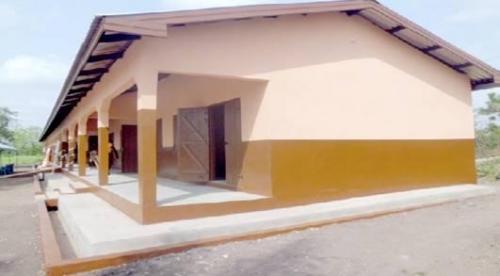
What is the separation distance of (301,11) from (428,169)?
5.12 m

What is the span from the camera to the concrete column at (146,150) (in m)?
6.25

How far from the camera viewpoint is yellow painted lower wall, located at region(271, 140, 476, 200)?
782 cm

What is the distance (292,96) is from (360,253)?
3685mm

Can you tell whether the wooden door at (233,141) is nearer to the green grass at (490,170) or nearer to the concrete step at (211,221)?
the concrete step at (211,221)

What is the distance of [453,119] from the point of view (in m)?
10.2

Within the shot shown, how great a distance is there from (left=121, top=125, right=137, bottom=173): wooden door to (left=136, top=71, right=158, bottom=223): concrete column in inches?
446

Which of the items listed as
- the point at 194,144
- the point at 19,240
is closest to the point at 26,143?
the point at 194,144

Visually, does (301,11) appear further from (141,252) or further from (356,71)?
(141,252)

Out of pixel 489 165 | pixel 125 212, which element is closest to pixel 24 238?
pixel 125 212

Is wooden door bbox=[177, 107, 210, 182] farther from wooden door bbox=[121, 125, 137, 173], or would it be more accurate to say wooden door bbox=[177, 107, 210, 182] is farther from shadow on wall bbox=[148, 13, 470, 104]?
wooden door bbox=[121, 125, 137, 173]

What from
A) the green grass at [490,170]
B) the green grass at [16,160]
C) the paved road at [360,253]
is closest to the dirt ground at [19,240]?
the paved road at [360,253]

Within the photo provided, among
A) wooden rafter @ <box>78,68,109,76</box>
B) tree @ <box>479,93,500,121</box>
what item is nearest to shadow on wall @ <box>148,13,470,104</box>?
wooden rafter @ <box>78,68,109,76</box>

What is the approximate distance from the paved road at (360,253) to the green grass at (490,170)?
6948 millimetres

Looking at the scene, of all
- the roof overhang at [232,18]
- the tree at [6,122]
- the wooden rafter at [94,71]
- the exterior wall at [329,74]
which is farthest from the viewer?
the tree at [6,122]
